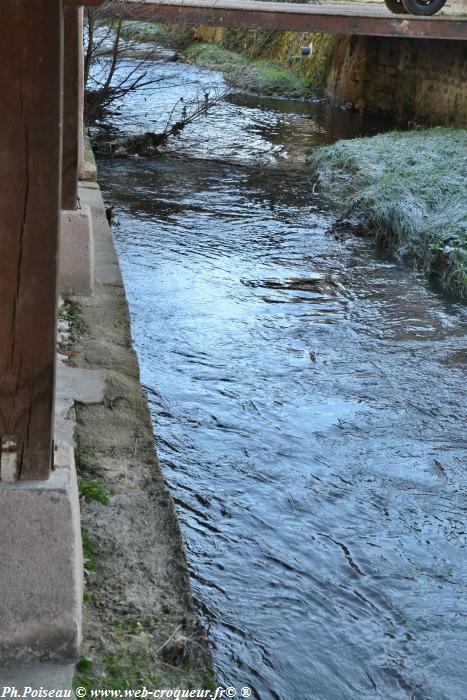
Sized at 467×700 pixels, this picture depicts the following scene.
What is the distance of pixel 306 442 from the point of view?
4.86m

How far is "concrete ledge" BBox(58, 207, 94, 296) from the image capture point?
5445mm

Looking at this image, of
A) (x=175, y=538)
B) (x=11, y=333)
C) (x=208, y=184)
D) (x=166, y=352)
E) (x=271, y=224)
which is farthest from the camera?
(x=208, y=184)

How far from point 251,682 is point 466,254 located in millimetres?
5521

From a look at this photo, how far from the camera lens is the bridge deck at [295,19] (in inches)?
464

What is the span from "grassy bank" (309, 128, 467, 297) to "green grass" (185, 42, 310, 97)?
541 cm

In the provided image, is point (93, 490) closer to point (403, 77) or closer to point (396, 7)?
point (396, 7)

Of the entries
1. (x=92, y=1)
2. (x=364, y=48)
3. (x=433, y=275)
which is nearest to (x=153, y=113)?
(x=364, y=48)

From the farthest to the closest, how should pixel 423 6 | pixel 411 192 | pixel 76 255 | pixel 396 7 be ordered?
1. pixel 396 7
2. pixel 423 6
3. pixel 411 192
4. pixel 76 255

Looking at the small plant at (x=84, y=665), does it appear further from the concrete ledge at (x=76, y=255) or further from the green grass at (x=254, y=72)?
the green grass at (x=254, y=72)

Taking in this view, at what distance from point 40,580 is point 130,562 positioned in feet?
1.72

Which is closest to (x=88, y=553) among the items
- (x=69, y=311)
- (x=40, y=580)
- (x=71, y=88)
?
(x=40, y=580)

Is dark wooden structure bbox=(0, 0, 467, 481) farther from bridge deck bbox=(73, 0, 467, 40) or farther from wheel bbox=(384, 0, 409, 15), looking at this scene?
wheel bbox=(384, 0, 409, 15)

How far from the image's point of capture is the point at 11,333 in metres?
2.19

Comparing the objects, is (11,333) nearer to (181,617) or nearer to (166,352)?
(181,617)
